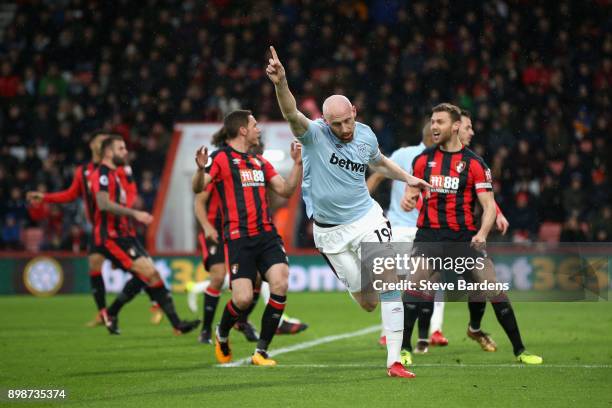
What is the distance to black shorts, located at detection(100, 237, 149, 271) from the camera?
493 inches

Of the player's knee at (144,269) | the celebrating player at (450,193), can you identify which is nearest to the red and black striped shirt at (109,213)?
the player's knee at (144,269)

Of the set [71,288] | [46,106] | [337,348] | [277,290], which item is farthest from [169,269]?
[277,290]

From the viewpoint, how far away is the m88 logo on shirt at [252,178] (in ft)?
31.1

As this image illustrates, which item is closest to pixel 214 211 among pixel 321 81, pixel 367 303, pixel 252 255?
pixel 252 255

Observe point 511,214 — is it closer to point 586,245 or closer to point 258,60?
point 586,245

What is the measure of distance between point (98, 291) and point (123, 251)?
3.27 feet

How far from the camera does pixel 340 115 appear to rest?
7980 mm

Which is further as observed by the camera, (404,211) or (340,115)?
(404,211)

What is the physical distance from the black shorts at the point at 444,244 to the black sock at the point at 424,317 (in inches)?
22.5

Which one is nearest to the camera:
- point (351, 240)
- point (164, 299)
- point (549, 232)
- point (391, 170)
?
point (351, 240)

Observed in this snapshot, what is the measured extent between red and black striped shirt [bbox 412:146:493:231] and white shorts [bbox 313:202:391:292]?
1.05 meters

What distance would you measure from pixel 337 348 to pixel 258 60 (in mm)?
13799

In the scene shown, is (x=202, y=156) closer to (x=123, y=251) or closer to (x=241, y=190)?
(x=241, y=190)

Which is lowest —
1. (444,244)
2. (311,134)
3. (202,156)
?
(444,244)
